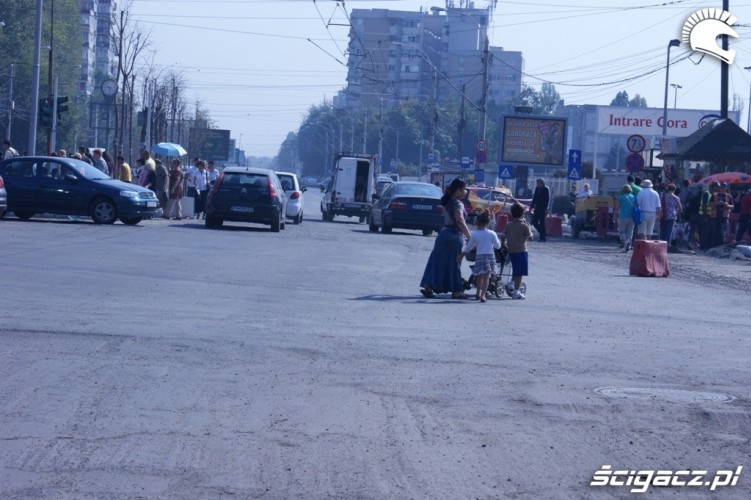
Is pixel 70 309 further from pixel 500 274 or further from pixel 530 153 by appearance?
pixel 530 153

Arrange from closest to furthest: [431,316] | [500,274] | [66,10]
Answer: [431,316] → [500,274] → [66,10]

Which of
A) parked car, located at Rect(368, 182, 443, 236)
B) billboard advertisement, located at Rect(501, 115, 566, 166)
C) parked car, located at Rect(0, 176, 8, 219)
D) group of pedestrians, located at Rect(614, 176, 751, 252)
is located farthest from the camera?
billboard advertisement, located at Rect(501, 115, 566, 166)

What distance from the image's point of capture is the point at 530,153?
6084 centimetres

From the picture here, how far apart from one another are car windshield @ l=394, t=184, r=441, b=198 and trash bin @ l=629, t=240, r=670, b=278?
12.2 meters

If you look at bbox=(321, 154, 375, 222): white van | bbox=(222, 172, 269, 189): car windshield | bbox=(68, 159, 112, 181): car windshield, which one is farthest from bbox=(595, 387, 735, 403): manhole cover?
bbox=(321, 154, 375, 222): white van

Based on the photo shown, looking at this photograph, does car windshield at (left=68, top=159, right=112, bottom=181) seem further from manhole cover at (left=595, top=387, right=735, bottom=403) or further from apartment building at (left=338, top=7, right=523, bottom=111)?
apartment building at (left=338, top=7, right=523, bottom=111)

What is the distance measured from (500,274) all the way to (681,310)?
2.64 m

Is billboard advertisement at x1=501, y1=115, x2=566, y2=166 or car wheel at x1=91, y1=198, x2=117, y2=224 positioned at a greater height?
billboard advertisement at x1=501, y1=115, x2=566, y2=166

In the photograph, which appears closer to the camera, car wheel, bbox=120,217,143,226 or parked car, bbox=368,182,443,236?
car wheel, bbox=120,217,143,226

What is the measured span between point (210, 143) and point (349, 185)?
225ft

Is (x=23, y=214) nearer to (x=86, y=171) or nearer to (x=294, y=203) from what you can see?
(x=86, y=171)

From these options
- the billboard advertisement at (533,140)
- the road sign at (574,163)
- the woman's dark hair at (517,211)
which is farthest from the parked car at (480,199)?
the woman's dark hair at (517,211)

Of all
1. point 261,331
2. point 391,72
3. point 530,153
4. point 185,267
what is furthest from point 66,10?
point 261,331

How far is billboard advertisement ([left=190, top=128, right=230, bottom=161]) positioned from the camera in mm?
108625
